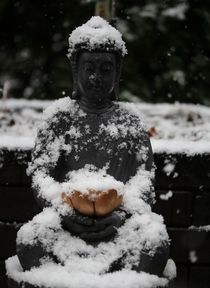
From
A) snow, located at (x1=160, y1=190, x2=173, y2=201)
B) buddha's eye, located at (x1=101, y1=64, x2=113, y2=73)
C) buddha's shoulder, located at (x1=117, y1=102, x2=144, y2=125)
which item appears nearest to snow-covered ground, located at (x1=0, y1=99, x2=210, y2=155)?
snow, located at (x1=160, y1=190, x2=173, y2=201)

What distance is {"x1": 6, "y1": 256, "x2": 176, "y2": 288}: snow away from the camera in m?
3.10

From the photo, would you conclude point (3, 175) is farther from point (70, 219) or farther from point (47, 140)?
point (70, 219)

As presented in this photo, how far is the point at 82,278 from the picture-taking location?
122 inches

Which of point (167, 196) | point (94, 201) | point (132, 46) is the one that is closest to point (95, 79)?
point (94, 201)

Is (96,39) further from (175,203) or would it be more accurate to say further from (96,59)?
(175,203)

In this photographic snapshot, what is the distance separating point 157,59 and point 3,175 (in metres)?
3.79

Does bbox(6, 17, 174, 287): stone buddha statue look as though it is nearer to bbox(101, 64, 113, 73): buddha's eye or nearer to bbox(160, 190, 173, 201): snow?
bbox(101, 64, 113, 73): buddha's eye

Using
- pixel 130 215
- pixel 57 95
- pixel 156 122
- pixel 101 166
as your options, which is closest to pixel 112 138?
pixel 101 166

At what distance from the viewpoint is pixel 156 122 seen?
19.7 feet

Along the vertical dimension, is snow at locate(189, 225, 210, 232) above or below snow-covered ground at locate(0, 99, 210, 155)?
below

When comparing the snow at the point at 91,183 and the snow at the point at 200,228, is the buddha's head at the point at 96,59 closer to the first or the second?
the snow at the point at 91,183

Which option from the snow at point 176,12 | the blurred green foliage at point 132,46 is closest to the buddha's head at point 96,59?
the blurred green foliage at point 132,46

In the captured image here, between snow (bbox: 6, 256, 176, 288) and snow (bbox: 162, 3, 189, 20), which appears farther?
snow (bbox: 162, 3, 189, 20)

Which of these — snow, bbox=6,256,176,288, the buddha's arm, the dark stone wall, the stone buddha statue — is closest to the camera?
A: snow, bbox=6,256,176,288
